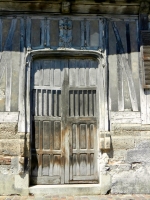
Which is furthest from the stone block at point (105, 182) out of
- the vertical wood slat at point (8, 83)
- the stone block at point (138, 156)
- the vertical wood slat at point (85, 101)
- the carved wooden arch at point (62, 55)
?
the vertical wood slat at point (8, 83)

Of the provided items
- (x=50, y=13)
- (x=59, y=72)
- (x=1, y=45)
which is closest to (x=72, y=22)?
(x=50, y=13)

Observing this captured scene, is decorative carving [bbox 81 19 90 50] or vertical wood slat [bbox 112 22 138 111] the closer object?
vertical wood slat [bbox 112 22 138 111]

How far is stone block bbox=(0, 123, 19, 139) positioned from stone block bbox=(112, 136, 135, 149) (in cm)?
210

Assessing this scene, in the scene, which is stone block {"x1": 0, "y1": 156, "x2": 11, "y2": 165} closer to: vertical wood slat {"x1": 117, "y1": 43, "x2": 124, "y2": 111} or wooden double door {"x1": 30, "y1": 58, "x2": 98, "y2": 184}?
wooden double door {"x1": 30, "y1": 58, "x2": 98, "y2": 184}

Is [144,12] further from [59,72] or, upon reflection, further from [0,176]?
[0,176]

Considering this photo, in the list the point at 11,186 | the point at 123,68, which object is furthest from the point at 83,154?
the point at 123,68

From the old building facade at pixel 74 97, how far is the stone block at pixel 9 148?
0.02m

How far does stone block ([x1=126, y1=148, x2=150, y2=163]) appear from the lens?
6.95 m

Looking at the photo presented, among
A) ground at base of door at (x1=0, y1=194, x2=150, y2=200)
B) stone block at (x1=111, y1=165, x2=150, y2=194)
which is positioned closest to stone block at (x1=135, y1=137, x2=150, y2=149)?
stone block at (x1=111, y1=165, x2=150, y2=194)

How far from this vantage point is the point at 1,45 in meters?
7.19

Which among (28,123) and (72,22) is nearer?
(28,123)

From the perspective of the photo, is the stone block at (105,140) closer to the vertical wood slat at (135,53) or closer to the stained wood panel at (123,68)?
the stained wood panel at (123,68)

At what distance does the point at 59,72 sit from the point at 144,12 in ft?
7.97

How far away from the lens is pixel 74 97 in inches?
287
